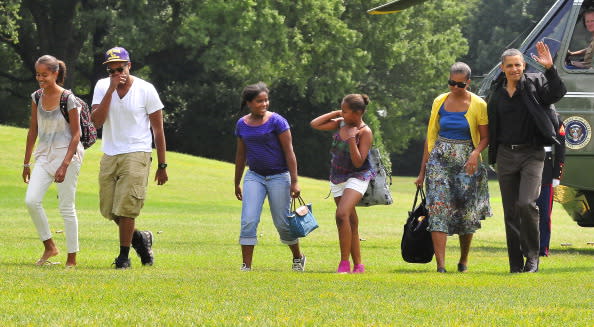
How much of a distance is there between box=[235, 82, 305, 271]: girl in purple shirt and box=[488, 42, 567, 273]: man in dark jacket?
1.82m

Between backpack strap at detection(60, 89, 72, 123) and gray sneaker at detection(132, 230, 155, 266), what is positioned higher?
backpack strap at detection(60, 89, 72, 123)

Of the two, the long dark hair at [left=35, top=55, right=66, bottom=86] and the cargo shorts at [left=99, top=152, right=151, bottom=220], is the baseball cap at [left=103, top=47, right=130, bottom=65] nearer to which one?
the long dark hair at [left=35, top=55, right=66, bottom=86]

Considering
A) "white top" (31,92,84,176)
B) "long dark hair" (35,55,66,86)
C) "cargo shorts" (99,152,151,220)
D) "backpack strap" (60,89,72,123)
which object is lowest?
"cargo shorts" (99,152,151,220)

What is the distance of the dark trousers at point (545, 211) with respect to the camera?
1426cm

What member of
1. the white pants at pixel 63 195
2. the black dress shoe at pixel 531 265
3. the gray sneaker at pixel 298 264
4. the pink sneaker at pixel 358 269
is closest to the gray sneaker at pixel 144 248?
the white pants at pixel 63 195

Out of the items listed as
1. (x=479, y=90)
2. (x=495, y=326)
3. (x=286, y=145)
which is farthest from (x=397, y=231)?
(x=495, y=326)

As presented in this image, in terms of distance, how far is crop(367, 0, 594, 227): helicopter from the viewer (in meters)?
15.1

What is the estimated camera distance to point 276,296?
857cm

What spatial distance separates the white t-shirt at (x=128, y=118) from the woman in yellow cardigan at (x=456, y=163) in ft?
8.12

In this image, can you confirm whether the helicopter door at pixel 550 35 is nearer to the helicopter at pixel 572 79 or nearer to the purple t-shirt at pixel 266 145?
the helicopter at pixel 572 79

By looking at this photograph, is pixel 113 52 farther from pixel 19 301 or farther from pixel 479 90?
pixel 479 90

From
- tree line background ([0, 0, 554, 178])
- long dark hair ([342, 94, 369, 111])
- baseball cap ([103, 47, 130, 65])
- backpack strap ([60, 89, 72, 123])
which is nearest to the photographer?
baseball cap ([103, 47, 130, 65])

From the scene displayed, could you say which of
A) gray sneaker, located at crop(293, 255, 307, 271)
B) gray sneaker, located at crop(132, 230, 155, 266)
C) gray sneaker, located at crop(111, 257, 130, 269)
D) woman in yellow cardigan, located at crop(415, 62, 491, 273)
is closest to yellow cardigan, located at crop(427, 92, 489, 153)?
woman in yellow cardigan, located at crop(415, 62, 491, 273)

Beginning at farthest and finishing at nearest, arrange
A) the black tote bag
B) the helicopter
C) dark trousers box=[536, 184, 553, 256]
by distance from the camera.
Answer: the helicopter, dark trousers box=[536, 184, 553, 256], the black tote bag
